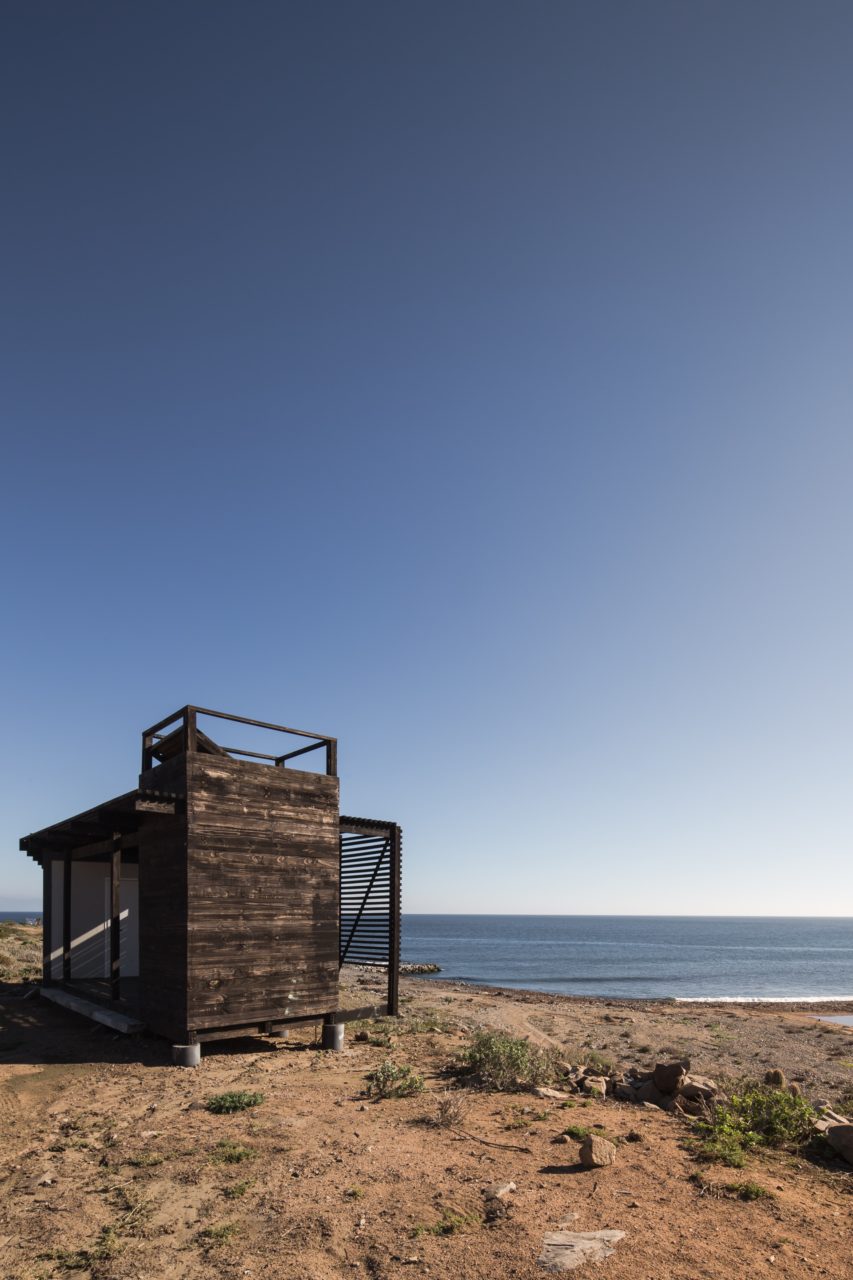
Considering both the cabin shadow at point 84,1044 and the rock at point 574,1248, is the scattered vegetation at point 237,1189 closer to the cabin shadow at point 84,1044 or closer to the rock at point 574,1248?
the rock at point 574,1248

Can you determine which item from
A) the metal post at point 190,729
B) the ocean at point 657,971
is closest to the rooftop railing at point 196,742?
the metal post at point 190,729

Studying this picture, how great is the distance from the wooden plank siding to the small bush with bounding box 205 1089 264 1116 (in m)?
2.33

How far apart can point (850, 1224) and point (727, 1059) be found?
16.9 meters

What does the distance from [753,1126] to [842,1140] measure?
38.5 inches

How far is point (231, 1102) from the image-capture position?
9.55 meters

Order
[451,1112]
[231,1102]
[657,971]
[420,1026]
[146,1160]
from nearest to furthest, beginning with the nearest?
[146,1160]
[451,1112]
[231,1102]
[420,1026]
[657,971]

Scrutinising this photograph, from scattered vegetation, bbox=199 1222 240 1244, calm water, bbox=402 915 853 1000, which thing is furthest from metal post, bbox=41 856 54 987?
calm water, bbox=402 915 853 1000

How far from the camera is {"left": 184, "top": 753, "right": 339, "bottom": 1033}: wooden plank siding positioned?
40.2ft

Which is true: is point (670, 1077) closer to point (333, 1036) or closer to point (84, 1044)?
point (333, 1036)

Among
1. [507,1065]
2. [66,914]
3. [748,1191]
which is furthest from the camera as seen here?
[66,914]

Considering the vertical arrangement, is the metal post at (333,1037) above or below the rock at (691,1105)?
below

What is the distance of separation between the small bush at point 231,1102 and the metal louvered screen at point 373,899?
18.9 ft

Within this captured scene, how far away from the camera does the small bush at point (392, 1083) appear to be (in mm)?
10289

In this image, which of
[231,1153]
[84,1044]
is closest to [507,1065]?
[231,1153]
